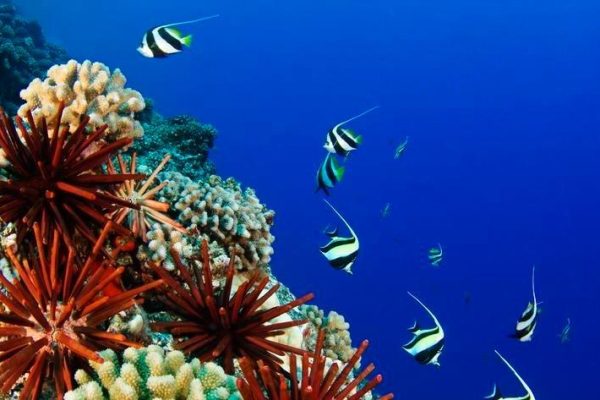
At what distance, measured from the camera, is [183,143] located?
8914mm

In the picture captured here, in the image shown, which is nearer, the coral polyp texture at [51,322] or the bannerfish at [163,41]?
the coral polyp texture at [51,322]

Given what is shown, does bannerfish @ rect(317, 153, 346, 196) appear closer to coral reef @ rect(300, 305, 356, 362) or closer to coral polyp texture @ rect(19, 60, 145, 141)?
coral reef @ rect(300, 305, 356, 362)

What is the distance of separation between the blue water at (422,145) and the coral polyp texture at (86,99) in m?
45.4

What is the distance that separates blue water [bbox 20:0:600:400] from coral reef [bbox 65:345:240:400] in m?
46.2

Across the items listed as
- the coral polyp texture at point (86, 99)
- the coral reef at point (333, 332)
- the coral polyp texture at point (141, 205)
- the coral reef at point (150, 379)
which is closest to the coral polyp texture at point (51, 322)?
the coral reef at point (150, 379)

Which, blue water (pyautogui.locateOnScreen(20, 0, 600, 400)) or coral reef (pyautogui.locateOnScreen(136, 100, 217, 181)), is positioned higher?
blue water (pyautogui.locateOnScreen(20, 0, 600, 400))

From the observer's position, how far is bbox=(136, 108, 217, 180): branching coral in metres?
7.76

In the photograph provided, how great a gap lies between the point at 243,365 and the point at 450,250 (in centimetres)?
7692

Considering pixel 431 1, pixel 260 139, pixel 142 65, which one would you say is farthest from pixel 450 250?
pixel 142 65

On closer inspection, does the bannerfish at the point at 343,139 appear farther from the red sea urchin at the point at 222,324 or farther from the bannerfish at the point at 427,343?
the red sea urchin at the point at 222,324

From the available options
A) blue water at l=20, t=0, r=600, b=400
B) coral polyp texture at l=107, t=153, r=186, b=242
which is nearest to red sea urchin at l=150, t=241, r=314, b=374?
coral polyp texture at l=107, t=153, r=186, b=242

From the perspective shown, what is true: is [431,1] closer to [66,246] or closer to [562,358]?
[562,358]

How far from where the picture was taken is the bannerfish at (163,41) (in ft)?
16.7

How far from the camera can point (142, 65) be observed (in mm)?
117875
